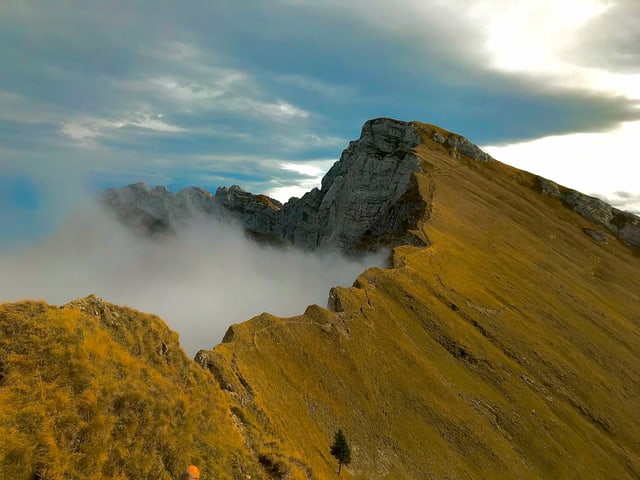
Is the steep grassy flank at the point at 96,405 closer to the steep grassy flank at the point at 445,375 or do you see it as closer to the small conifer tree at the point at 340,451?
the steep grassy flank at the point at 445,375

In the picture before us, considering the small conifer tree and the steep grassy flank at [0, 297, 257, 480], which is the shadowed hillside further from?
the small conifer tree

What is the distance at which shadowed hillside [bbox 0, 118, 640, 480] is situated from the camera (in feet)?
76.5

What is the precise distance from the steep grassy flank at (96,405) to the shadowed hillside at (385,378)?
10 centimetres

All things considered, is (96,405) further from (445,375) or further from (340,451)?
(445,375)

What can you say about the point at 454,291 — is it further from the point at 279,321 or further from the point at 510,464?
→ the point at 279,321

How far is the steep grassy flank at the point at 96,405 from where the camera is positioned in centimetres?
2031

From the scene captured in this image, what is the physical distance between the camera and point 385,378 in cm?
6806

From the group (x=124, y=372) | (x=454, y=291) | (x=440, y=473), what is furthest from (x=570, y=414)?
(x=124, y=372)

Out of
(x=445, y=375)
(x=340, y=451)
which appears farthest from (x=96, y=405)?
(x=445, y=375)

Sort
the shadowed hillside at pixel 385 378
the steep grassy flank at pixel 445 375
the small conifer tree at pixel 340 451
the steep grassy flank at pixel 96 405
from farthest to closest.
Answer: the steep grassy flank at pixel 445 375 < the small conifer tree at pixel 340 451 < the shadowed hillside at pixel 385 378 < the steep grassy flank at pixel 96 405

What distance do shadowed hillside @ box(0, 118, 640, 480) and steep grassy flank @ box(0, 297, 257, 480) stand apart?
0.32ft

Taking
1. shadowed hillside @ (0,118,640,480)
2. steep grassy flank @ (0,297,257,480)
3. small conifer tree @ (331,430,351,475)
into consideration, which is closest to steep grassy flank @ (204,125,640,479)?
shadowed hillside @ (0,118,640,480)

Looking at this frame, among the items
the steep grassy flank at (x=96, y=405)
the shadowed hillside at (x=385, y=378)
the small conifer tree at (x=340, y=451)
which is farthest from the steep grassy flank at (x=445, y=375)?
the steep grassy flank at (x=96, y=405)

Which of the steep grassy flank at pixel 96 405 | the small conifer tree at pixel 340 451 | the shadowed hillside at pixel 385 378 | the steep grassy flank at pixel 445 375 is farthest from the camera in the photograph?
the steep grassy flank at pixel 445 375
